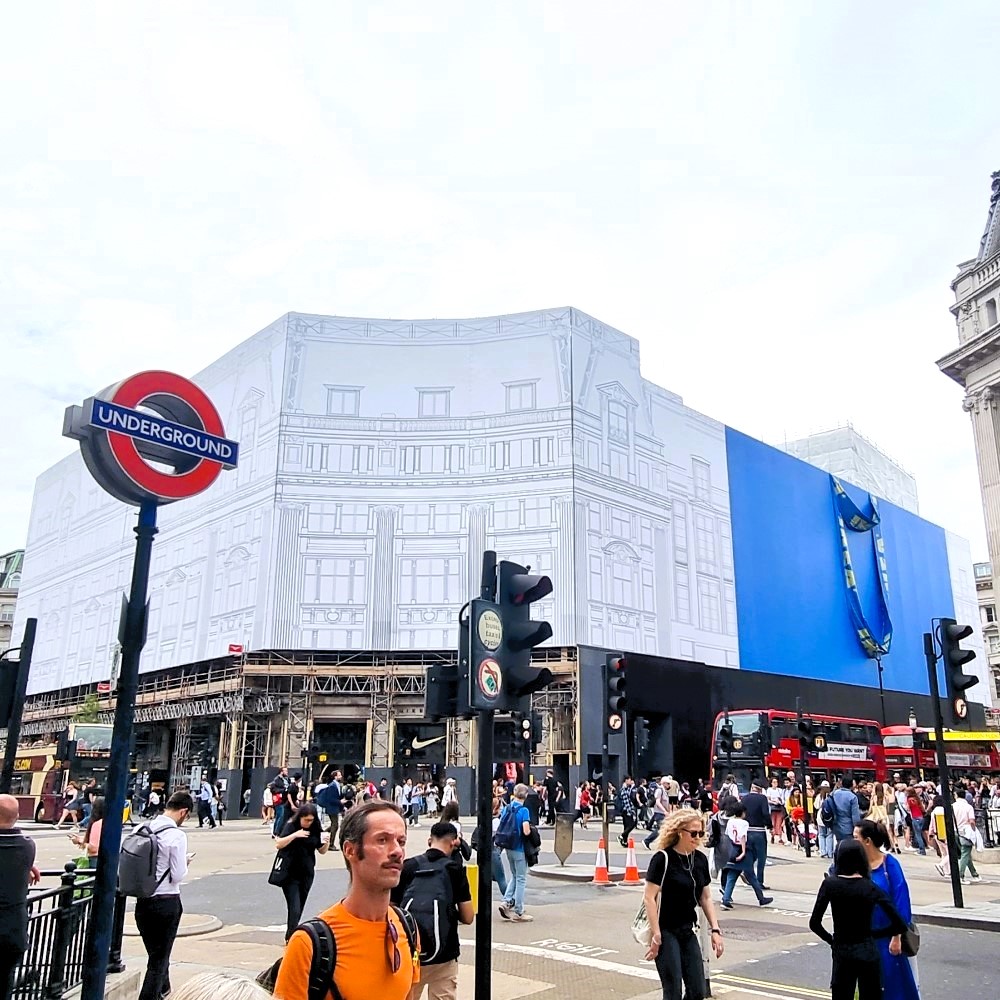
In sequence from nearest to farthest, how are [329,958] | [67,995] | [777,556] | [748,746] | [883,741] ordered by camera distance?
[329,958] < [67,995] < [748,746] < [883,741] < [777,556]

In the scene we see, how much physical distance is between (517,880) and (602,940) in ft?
5.77

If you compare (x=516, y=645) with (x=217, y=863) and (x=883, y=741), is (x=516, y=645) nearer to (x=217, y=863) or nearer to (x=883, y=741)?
(x=217, y=863)

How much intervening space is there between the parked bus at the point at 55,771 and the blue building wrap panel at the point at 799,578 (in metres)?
32.1

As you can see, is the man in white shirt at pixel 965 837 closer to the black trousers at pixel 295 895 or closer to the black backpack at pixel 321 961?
the black trousers at pixel 295 895

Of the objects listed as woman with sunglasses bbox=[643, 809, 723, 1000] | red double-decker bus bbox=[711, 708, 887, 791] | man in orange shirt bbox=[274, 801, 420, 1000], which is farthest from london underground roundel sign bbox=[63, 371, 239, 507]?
red double-decker bus bbox=[711, 708, 887, 791]

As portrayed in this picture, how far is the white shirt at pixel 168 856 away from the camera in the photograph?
722 centimetres

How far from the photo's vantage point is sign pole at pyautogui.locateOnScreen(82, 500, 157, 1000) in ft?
16.8

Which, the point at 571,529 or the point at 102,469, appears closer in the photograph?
the point at 102,469

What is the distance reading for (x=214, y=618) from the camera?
154 ft

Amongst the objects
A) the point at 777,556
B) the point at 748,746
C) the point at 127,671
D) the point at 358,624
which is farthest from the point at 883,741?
the point at 127,671

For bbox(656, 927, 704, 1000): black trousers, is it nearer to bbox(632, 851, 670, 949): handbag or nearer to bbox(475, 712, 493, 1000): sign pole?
bbox(632, 851, 670, 949): handbag

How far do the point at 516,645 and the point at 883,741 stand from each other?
1563 inches

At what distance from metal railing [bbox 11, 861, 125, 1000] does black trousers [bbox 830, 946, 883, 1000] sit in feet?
14.9

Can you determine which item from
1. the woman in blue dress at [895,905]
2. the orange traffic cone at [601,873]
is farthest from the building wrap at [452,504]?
the woman in blue dress at [895,905]
